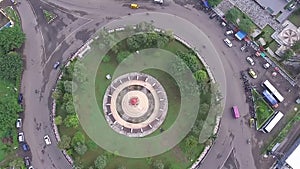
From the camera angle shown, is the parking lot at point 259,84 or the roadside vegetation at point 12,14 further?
the roadside vegetation at point 12,14

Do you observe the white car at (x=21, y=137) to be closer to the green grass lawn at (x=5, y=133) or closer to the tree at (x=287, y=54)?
the green grass lawn at (x=5, y=133)

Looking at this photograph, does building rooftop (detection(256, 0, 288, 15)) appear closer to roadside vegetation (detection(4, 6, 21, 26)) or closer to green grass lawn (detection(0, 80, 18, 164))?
roadside vegetation (detection(4, 6, 21, 26))

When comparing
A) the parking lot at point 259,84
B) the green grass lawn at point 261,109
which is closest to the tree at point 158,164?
the parking lot at point 259,84

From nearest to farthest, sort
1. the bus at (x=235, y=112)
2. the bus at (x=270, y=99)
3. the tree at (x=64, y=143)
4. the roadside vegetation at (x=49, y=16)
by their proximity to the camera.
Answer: the tree at (x=64, y=143)
the bus at (x=235, y=112)
the bus at (x=270, y=99)
the roadside vegetation at (x=49, y=16)

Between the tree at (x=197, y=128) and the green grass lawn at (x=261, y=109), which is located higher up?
the green grass lawn at (x=261, y=109)

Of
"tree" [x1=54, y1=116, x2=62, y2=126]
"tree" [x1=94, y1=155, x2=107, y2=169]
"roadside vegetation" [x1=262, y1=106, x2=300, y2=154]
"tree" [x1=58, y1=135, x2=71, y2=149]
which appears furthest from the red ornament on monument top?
"roadside vegetation" [x1=262, y1=106, x2=300, y2=154]

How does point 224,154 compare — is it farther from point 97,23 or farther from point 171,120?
point 97,23

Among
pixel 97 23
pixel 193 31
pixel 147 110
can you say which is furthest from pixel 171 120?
pixel 97 23

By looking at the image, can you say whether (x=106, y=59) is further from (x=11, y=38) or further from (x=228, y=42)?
(x=228, y=42)
